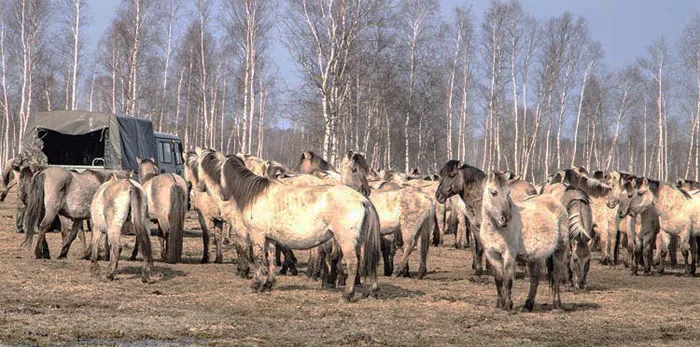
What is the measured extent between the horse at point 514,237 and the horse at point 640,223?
6.29 meters

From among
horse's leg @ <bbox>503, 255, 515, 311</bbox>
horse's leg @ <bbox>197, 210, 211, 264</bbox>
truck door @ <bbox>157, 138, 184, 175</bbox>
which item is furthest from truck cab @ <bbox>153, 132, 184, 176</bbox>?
horse's leg @ <bbox>503, 255, 515, 311</bbox>

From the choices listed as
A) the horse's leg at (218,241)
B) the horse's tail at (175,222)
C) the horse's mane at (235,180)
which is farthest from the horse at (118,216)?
the horse's leg at (218,241)

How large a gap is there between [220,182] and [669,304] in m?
7.03

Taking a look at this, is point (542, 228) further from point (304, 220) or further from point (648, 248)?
point (648, 248)

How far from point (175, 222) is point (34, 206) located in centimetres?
248

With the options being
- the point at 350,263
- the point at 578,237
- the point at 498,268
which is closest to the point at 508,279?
the point at 498,268

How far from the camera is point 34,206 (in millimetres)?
14414

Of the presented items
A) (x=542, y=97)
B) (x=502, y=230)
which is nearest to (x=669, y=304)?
(x=502, y=230)

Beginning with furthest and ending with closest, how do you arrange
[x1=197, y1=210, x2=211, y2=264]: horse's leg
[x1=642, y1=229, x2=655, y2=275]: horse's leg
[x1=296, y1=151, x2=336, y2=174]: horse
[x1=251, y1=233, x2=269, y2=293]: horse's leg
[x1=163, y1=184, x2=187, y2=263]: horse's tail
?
1. [x1=296, y1=151, x2=336, y2=174]: horse
2. [x1=642, y1=229, x2=655, y2=275]: horse's leg
3. [x1=197, y1=210, x2=211, y2=264]: horse's leg
4. [x1=163, y1=184, x2=187, y2=263]: horse's tail
5. [x1=251, y1=233, x2=269, y2=293]: horse's leg

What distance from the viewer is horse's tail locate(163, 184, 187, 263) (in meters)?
14.8

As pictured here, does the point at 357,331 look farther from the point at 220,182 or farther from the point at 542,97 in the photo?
→ the point at 542,97

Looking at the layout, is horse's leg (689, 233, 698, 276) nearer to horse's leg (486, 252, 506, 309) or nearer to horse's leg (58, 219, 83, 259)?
horse's leg (486, 252, 506, 309)

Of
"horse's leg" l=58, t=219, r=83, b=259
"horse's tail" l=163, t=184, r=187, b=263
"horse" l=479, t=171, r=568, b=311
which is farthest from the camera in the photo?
"horse's leg" l=58, t=219, r=83, b=259

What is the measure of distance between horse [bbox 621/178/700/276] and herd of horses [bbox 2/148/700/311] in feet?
0.07
